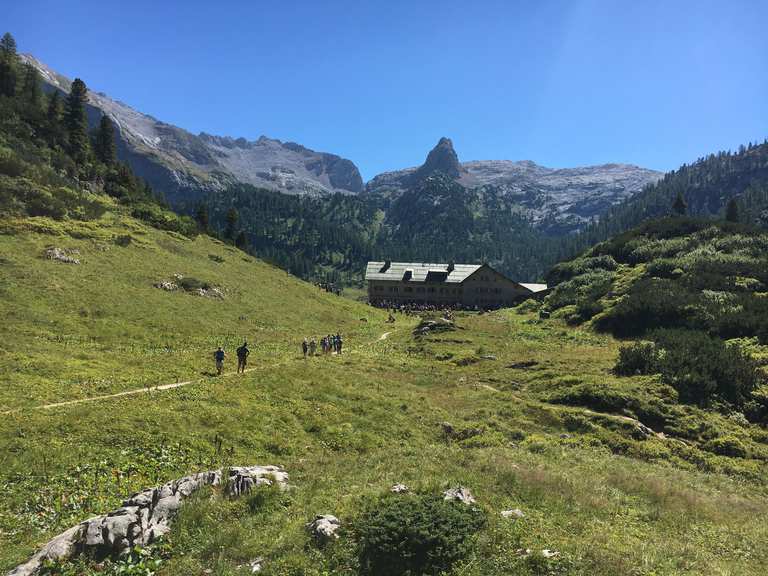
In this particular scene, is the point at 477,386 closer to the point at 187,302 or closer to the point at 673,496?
the point at 673,496

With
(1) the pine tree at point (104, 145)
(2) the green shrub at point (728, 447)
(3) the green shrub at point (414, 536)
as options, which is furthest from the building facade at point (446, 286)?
(3) the green shrub at point (414, 536)

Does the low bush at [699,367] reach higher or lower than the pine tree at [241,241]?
lower

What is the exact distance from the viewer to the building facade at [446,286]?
120875mm

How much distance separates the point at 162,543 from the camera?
11.6 metres

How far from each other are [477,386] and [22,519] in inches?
1005

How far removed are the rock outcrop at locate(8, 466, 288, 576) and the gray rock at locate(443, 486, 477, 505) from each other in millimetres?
5050

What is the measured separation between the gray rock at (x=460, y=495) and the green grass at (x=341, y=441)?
0.41m

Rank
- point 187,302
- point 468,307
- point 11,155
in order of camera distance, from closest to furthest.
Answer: point 187,302, point 11,155, point 468,307

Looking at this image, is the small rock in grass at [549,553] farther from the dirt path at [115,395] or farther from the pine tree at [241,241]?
the pine tree at [241,241]

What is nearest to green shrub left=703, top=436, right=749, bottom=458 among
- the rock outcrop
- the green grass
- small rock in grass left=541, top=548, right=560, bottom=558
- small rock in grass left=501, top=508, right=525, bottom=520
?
the green grass

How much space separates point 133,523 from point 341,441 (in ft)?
36.1

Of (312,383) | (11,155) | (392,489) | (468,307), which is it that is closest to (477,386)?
(312,383)

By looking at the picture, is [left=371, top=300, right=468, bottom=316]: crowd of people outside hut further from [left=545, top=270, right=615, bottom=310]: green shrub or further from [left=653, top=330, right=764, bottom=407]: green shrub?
[left=653, top=330, right=764, bottom=407]: green shrub

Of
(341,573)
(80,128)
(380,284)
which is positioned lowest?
(341,573)
